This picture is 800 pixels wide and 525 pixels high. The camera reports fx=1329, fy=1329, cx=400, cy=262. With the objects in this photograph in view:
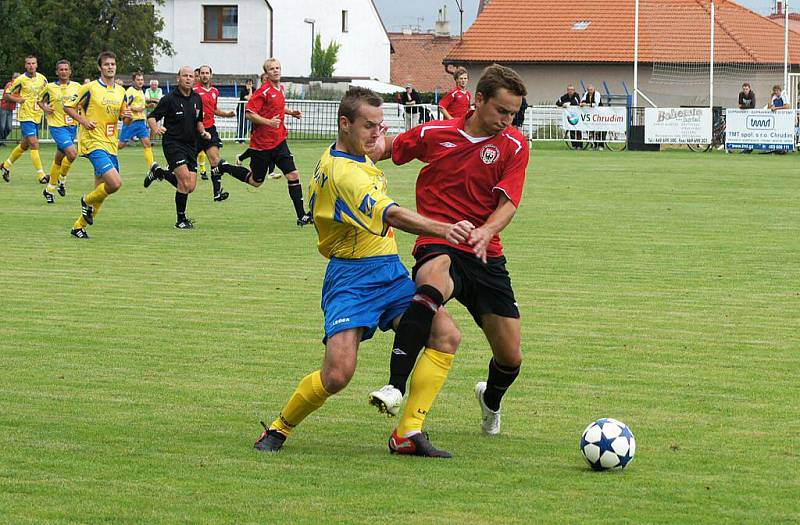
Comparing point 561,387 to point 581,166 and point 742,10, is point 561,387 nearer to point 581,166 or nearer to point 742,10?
point 581,166

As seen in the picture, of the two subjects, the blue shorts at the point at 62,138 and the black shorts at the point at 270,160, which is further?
the blue shorts at the point at 62,138

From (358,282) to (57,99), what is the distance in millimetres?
17676

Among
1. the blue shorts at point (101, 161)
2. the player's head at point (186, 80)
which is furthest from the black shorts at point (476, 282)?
the player's head at point (186, 80)

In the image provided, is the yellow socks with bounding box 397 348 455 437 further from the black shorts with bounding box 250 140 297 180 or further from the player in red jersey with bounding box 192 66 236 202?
the player in red jersey with bounding box 192 66 236 202

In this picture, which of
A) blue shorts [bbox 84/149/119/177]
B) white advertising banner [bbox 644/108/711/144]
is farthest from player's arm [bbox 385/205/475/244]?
white advertising banner [bbox 644/108/711/144]

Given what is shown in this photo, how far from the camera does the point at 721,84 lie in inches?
2100

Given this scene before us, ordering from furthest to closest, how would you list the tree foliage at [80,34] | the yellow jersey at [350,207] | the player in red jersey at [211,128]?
the tree foliage at [80,34] < the player in red jersey at [211,128] < the yellow jersey at [350,207]

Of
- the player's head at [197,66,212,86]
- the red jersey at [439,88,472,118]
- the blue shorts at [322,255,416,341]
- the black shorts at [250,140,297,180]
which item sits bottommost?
the blue shorts at [322,255,416,341]

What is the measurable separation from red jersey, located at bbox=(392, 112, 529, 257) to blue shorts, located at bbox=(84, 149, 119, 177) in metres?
10.1

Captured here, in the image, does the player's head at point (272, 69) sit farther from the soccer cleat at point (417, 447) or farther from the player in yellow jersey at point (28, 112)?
the soccer cleat at point (417, 447)

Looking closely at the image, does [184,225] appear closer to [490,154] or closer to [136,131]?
[136,131]

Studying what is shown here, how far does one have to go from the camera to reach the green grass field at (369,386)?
5.44 meters

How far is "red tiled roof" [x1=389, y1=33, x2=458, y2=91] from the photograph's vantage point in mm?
104500

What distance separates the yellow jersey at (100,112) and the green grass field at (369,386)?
1101 millimetres
